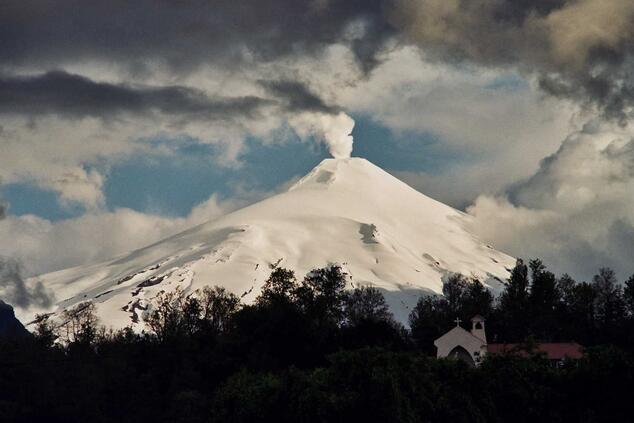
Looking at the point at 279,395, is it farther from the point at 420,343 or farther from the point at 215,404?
the point at 420,343

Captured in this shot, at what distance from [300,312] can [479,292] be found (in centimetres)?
3500

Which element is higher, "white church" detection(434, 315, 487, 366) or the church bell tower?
the church bell tower

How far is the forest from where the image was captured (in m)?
59.3

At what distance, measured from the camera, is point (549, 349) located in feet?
313

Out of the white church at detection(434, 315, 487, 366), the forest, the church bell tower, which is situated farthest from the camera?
the church bell tower

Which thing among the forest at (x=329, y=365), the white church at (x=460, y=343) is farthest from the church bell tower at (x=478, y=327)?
the forest at (x=329, y=365)

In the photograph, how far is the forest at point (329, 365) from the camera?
59344mm

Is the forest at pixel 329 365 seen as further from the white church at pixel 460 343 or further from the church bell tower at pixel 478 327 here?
the church bell tower at pixel 478 327

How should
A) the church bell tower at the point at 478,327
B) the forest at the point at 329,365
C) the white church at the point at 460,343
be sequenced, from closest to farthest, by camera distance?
the forest at the point at 329,365, the white church at the point at 460,343, the church bell tower at the point at 478,327

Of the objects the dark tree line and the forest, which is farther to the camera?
the dark tree line

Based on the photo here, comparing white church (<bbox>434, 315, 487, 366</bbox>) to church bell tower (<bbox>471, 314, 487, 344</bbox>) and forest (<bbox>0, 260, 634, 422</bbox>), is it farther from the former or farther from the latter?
forest (<bbox>0, 260, 634, 422</bbox>)

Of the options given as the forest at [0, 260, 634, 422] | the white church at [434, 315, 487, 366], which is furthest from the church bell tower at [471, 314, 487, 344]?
the forest at [0, 260, 634, 422]

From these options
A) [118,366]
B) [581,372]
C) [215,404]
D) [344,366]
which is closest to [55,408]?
[118,366]

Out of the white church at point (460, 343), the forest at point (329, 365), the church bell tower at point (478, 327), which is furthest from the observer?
the church bell tower at point (478, 327)
